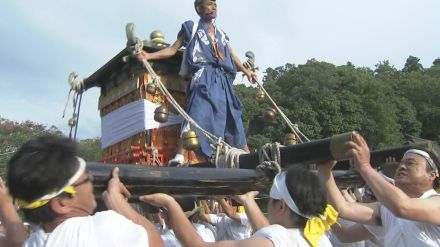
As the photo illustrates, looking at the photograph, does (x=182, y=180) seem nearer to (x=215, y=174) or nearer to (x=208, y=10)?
(x=215, y=174)

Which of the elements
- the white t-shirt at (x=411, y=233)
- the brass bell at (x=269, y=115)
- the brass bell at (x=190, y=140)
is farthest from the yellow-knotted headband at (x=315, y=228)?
the brass bell at (x=269, y=115)

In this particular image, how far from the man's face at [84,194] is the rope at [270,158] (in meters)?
1.33

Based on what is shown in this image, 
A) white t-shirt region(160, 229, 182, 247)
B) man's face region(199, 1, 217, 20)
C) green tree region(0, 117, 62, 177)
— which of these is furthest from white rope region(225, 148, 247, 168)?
green tree region(0, 117, 62, 177)

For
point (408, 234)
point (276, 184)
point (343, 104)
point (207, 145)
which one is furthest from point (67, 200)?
point (343, 104)

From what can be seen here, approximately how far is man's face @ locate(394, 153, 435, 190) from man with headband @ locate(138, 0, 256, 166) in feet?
7.92

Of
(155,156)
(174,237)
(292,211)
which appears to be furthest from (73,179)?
(155,156)

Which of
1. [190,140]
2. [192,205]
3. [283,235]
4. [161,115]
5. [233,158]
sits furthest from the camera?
[161,115]

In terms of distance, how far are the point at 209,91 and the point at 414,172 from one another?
2719mm

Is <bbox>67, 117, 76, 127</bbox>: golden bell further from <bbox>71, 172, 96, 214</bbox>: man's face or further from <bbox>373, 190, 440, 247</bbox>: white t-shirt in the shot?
<bbox>71, 172, 96, 214</bbox>: man's face

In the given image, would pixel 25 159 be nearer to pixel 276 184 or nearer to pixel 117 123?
pixel 276 184

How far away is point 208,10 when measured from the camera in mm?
5988

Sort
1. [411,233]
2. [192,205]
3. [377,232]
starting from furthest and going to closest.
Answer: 1. [192,205]
2. [377,232]
3. [411,233]

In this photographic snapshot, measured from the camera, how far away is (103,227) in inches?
77.0

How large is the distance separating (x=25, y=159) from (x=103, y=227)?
355mm
